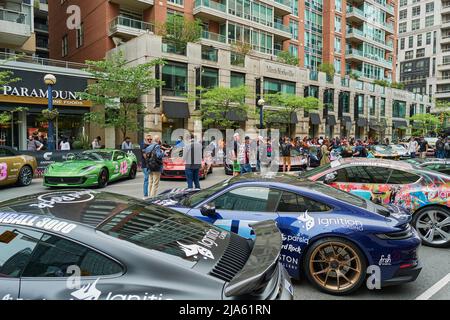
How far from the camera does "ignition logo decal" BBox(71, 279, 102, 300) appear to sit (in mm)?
2109

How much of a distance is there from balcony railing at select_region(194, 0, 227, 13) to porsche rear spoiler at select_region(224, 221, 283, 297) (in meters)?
32.1

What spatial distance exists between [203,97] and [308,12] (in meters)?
26.9

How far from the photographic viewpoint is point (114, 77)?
20.8 m

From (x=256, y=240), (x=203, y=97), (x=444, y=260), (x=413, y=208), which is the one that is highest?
(x=203, y=97)

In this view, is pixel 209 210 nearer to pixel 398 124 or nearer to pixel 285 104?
pixel 285 104

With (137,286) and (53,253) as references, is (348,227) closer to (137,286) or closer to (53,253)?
(137,286)

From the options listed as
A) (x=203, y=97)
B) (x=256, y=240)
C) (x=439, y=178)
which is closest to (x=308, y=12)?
(x=203, y=97)

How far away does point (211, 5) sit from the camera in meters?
32.2

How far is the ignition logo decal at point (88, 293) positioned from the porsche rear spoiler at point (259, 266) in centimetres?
78

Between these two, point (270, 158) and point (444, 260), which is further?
point (270, 158)

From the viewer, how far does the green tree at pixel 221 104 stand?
2672cm

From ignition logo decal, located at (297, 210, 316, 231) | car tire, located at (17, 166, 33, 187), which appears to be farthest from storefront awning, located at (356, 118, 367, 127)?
ignition logo decal, located at (297, 210, 316, 231)

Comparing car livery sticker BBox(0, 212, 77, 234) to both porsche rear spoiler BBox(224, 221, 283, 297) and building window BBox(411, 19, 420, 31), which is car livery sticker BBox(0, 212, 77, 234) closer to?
porsche rear spoiler BBox(224, 221, 283, 297)

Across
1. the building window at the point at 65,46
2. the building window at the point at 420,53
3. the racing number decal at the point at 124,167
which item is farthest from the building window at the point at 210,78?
the building window at the point at 420,53
